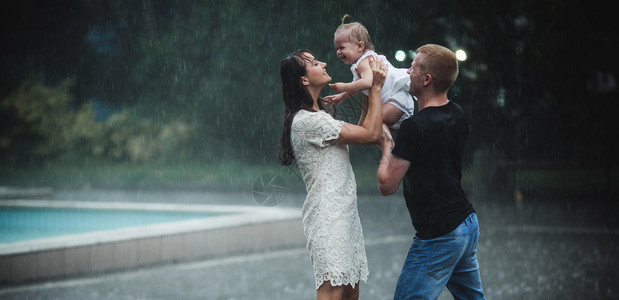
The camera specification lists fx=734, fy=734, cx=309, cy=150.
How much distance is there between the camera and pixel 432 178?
3449 mm

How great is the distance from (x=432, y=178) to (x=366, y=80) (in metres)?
0.62

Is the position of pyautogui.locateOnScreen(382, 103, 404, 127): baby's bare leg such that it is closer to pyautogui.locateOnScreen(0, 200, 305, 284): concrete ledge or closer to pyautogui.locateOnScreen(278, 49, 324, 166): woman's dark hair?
pyautogui.locateOnScreen(278, 49, 324, 166): woman's dark hair

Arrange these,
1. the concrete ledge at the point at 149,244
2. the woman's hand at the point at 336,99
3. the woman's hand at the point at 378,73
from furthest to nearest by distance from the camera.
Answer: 1. the concrete ledge at the point at 149,244
2. the woman's hand at the point at 336,99
3. the woman's hand at the point at 378,73

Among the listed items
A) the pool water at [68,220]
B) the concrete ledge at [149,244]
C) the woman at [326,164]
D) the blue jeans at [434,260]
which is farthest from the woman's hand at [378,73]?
the pool water at [68,220]

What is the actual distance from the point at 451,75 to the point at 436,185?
1.74 feet

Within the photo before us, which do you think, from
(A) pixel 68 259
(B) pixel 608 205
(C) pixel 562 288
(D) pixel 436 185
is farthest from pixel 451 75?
(B) pixel 608 205

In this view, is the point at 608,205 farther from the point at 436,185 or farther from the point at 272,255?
the point at 436,185

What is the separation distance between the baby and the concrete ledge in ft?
16.0

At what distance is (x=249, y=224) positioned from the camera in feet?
31.5

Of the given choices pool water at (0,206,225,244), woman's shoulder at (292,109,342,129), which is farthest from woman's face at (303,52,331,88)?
pool water at (0,206,225,244)

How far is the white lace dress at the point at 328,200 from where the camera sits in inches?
145

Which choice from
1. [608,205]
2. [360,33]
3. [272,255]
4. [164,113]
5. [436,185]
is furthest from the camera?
[164,113]

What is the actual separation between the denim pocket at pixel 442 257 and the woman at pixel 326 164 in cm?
47

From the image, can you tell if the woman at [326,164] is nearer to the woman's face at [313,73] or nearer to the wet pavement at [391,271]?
the woman's face at [313,73]
